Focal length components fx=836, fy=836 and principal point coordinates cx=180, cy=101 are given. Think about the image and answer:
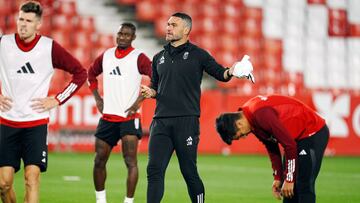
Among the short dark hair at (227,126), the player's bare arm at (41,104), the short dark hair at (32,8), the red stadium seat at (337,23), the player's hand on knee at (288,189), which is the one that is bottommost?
the player's hand on knee at (288,189)

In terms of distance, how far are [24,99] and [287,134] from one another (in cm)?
267

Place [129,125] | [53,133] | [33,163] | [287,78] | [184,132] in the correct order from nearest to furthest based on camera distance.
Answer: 1. [33,163]
2. [184,132]
3. [129,125]
4. [53,133]
5. [287,78]

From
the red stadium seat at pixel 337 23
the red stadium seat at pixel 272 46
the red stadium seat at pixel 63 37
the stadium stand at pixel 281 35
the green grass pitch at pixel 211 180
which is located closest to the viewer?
the green grass pitch at pixel 211 180

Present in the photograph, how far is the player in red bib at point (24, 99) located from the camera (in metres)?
8.44

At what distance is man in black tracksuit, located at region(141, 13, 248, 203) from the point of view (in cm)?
923

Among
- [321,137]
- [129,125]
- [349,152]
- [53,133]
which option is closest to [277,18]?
[349,152]

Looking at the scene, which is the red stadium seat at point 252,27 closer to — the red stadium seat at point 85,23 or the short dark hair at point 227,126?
the red stadium seat at point 85,23

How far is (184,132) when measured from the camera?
30.3ft

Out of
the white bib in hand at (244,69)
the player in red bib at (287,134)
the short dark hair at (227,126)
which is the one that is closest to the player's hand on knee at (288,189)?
the player in red bib at (287,134)

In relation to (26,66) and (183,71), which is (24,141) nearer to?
(26,66)

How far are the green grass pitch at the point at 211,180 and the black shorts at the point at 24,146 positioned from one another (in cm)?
299

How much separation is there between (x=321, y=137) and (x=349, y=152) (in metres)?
13.2

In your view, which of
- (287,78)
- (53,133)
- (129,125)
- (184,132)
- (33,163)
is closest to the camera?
(33,163)

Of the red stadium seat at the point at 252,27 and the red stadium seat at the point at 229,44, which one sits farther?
the red stadium seat at the point at 252,27
